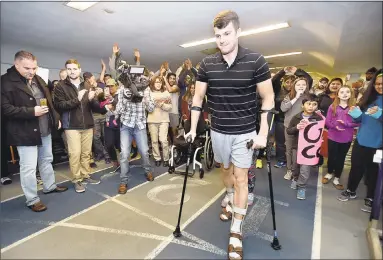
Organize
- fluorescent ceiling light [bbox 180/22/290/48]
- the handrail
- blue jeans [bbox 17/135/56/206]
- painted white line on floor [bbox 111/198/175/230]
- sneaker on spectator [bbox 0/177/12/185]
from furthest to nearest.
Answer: fluorescent ceiling light [bbox 180/22/290/48]
sneaker on spectator [bbox 0/177/12/185]
blue jeans [bbox 17/135/56/206]
painted white line on floor [bbox 111/198/175/230]
the handrail

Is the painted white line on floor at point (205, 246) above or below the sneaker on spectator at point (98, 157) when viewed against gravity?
below

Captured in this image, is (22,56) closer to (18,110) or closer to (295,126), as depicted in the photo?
(18,110)

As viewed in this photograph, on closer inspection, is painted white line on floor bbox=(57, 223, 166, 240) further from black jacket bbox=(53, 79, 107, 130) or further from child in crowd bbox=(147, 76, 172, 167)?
child in crowd bbox=(147, 76, 172, 167)

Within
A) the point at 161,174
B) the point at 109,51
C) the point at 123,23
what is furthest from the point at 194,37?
the point at 161,174

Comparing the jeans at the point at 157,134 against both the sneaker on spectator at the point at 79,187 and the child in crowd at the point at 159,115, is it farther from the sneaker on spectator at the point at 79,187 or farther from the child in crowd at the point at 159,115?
the sneaker on spectator at the point at 79,187

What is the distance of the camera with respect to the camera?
2.70 metres

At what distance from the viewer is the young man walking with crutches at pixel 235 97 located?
156 centimetres

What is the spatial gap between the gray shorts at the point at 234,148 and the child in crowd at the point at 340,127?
1.95 meters

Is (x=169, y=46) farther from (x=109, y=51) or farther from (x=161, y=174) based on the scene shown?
(x=161, y=174)

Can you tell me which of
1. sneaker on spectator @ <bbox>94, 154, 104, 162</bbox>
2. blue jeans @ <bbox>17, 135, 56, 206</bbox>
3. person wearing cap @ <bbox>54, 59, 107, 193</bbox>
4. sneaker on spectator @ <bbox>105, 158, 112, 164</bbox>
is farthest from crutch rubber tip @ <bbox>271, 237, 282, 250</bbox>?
sneaker on spectator @ <bbox>94, 154, 104, 162</bbox>

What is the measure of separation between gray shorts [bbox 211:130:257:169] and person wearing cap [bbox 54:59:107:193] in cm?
191

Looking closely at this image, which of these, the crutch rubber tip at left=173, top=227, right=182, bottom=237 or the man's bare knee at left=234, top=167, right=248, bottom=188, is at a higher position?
the man's bare knee at left=234, top=167, right=248, bottom=188

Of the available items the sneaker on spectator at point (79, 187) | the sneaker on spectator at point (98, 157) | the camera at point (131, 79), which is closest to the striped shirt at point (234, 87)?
the camera at point (131, 79)

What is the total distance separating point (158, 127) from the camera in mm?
3869
